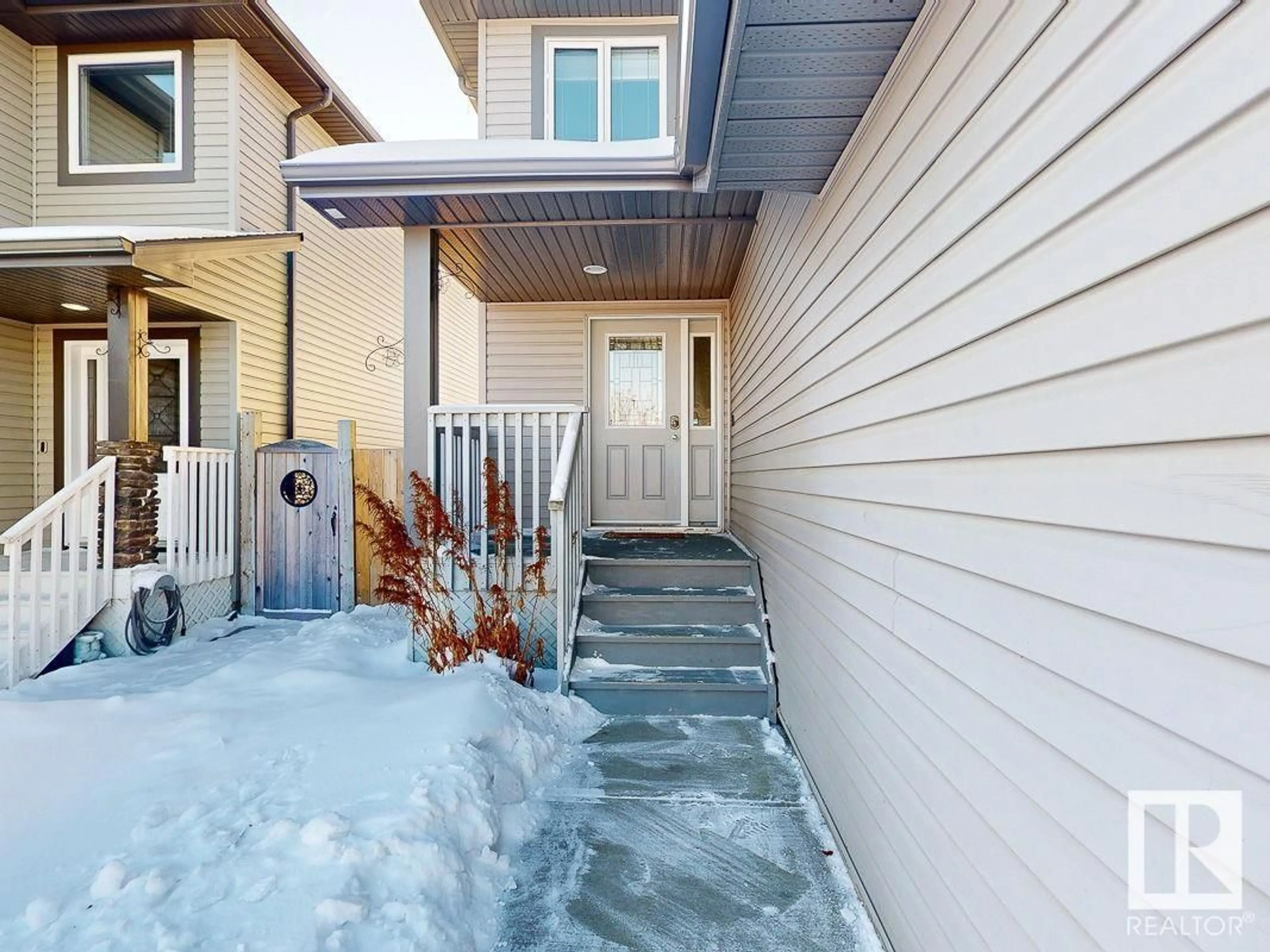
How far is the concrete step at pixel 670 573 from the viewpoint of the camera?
4.45 m

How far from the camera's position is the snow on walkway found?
1.69 meters

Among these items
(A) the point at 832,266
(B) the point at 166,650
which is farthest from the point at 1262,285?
(B) the point at 166,650

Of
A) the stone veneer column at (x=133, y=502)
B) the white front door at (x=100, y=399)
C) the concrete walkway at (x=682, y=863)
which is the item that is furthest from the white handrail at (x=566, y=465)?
the white front door at (x=100, y=399)

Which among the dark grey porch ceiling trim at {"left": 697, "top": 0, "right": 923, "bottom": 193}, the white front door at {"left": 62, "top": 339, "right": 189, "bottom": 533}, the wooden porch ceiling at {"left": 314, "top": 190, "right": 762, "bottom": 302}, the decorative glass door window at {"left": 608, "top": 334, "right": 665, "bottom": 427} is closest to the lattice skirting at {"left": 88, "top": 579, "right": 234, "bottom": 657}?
the white front door at {"left": 62, "top": 339, "right": 189, "bottom": 533}

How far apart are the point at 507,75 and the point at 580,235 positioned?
267 centimetres

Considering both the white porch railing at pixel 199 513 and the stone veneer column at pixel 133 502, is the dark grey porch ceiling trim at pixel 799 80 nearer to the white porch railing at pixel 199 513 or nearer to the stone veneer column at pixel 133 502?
the stone veneer column at pixel 133 502

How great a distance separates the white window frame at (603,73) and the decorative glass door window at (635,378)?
1862mm

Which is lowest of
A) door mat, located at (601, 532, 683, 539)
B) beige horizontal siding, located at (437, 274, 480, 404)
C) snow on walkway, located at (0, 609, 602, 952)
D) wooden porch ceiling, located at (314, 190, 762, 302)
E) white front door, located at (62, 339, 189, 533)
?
snow on walkway, located at (0, 609, 602, 952)

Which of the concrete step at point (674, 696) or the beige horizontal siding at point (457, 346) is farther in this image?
the beige horizontal siding at point (457, 346)

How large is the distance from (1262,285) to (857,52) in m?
1.56

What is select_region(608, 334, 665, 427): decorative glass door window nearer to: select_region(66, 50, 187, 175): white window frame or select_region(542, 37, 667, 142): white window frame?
select_region(542, 37, 667, 142): white window frame

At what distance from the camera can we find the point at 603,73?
237 inches

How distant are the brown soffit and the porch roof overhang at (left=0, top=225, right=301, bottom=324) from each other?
1803 mm

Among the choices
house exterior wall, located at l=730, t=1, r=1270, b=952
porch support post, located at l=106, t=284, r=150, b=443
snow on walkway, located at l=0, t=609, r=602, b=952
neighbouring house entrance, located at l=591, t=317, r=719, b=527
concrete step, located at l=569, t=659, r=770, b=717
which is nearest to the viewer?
house exterior wall, located at l=730, t=1, r=1270, b=952
